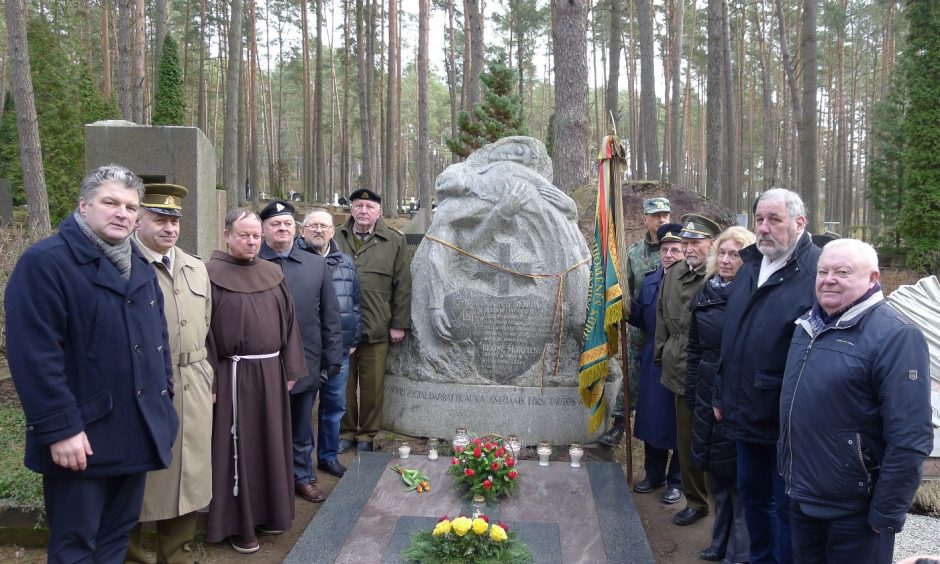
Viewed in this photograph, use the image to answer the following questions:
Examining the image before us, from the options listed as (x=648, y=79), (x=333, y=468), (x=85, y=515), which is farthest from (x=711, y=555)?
(x=648, y=79)

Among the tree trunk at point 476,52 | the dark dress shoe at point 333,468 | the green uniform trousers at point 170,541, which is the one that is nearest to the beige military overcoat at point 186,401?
the green uniform trousers at point 170,541

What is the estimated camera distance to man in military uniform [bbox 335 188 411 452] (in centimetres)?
501

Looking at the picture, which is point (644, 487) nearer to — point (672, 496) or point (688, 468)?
point (672, 496)

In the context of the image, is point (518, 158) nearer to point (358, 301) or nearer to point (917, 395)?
point (358, 301)

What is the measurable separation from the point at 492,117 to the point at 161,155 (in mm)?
8320

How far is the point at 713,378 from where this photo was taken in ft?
11.1

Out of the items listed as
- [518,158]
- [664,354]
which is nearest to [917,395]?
[664,354]

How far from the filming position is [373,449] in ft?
16.8

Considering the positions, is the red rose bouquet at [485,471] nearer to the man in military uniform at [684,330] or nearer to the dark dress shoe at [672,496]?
the man in military uniform at [684,330]

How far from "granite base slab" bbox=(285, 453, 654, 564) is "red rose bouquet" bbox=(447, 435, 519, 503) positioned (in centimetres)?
7

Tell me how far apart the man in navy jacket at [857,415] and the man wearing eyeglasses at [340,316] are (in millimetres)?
3019

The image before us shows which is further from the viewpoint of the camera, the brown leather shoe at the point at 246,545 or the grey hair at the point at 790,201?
the brown leather shoe at the point at 246,545

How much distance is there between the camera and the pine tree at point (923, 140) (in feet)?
A: 45.2

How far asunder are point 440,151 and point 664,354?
50978 mm
